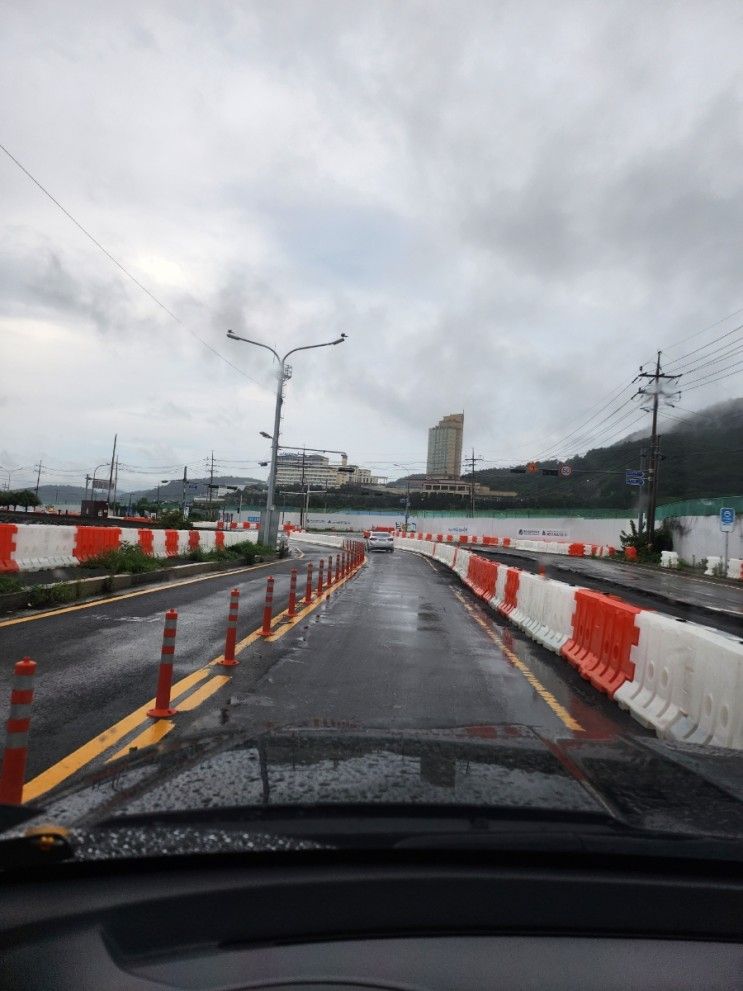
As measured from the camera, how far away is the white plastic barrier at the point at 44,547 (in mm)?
17297

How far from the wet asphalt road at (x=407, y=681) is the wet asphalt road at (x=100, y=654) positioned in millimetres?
859

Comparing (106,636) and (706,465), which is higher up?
(706,465)

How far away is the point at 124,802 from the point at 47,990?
2.28 ft

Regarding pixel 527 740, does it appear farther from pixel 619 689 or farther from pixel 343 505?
pixel 343 505

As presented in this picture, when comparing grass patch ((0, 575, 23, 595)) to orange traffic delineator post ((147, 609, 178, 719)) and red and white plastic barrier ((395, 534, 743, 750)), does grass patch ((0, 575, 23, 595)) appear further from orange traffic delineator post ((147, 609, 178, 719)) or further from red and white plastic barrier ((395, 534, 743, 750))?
red and white plastic barrier ((395, 534, 743, 750))

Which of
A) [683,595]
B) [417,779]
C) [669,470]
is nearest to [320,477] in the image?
[669,470]

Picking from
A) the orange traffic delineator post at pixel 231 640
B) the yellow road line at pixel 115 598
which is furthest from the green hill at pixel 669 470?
the orange traffic delineator post at pixel 231 640

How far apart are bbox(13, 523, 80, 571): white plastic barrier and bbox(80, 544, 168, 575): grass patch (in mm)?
481

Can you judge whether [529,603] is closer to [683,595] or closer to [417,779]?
[683,595]

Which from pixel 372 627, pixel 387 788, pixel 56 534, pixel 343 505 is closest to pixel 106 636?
pixel 372 627

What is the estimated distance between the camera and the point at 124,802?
2.25 metres

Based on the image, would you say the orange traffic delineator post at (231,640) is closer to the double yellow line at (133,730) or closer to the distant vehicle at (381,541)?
the double yellow line at (133,730)

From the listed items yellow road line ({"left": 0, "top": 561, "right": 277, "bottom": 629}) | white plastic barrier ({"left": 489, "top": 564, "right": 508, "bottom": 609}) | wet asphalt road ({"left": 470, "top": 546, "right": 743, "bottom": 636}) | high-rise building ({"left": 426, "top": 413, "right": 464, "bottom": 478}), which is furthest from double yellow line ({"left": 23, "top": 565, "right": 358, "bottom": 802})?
high-rise building ({"left": 426, "top": 413, "right": 464, "bottom": 478})

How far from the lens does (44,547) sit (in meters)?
18.1
